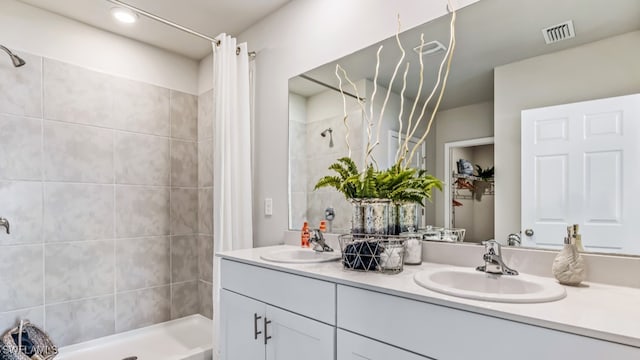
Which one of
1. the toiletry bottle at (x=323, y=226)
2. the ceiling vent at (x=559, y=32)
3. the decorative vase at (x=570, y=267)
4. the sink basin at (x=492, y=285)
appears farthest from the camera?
the toiletry bottle at (x=323, y=226)

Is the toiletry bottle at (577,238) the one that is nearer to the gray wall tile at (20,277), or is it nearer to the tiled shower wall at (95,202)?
the tiled shower wall at (95,202)

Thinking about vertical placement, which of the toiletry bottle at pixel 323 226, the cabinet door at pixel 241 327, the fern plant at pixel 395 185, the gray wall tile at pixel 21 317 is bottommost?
the gray wall tile at pixel 21 317

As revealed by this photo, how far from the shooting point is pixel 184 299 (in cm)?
272

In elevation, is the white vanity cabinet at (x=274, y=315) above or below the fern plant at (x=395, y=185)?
below

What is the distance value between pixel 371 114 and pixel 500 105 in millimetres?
603

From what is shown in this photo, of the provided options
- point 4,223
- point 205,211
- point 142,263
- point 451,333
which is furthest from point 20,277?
point 451,333

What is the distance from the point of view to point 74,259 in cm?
220

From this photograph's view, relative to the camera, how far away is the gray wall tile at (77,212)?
2.11 m

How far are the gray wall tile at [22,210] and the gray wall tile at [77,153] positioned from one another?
0.13 metres

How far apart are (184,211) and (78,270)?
808mm

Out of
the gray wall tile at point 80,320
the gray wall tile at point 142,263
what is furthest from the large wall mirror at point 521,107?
the gray wall tile at point 80,320

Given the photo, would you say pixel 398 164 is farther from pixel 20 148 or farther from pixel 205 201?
pixel 20 148

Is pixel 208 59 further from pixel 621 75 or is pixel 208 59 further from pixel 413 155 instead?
pixel 621 75

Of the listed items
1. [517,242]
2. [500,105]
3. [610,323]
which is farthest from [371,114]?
[610,323]
